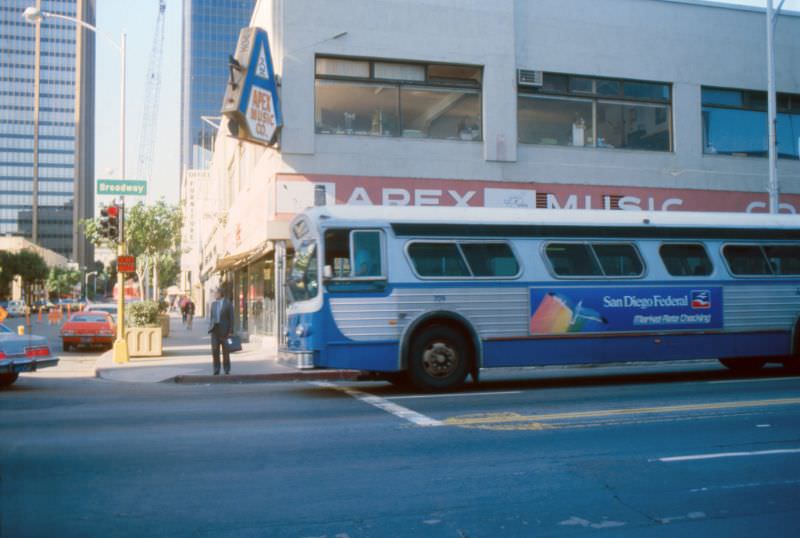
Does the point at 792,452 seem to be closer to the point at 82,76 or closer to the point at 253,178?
the point at 253,178

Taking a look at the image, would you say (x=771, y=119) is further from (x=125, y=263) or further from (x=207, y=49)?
(x=207, y=49)

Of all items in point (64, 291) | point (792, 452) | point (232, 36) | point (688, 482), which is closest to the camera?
point (688, 482)

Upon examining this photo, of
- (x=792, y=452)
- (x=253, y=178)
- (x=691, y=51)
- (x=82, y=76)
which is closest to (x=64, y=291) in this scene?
(x=82, y=76)

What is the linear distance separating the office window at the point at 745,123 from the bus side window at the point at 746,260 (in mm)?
10595

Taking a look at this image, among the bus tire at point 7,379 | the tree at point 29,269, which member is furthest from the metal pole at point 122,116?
the tree at point 29,269

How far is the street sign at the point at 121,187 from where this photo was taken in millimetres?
19703

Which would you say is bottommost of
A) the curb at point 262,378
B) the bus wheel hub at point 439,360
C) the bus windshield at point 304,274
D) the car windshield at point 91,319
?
the curb at point 262,378

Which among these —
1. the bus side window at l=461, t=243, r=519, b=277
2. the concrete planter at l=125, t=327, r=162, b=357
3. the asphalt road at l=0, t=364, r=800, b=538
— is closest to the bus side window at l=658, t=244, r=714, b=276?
the asphalt road at l=0, t=364, r=800, b=538

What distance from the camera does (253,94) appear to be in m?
19.1

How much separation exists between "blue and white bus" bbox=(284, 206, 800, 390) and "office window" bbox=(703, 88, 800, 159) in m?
10.4

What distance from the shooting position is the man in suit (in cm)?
1652

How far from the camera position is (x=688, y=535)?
16.7 ft

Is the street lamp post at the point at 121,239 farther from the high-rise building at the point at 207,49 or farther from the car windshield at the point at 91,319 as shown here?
the high-rise building at the point at 207,49

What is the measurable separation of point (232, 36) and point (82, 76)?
37.1 meters
